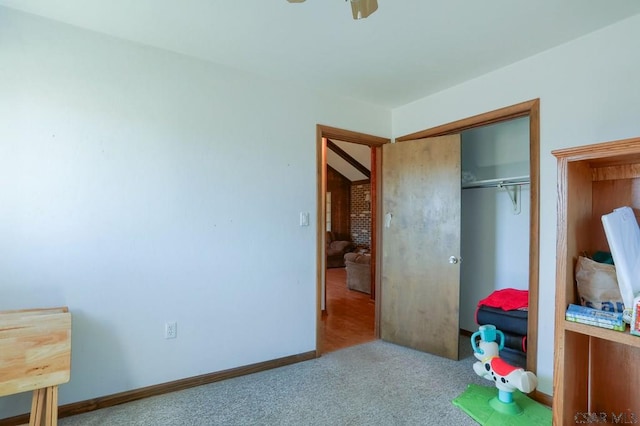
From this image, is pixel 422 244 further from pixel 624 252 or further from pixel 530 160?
pixel 624 252

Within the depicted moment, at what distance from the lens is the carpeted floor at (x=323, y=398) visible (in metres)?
1.94

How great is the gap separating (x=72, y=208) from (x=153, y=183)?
1.54ft

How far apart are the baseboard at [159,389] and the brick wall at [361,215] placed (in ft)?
19.9

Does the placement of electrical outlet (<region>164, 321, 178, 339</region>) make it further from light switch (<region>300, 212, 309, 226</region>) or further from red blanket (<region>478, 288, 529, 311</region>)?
red blanket (<region>478, 288, 529, 311</region>)

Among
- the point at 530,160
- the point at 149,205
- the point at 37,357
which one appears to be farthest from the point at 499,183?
the point at 37,357

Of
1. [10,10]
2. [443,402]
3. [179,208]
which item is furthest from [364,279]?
[10,10]

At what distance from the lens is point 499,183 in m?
3.04

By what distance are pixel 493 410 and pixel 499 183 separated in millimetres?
1892

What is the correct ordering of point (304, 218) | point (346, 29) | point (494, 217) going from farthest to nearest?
point (494, 217)
point (304, 218)
point (346, 29)

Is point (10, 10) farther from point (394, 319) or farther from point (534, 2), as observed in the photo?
point (394, 319)

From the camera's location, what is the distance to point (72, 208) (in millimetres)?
1970

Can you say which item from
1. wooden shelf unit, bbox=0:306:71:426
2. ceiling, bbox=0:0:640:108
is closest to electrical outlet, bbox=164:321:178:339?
wooden shelf unit, bbox=0:306:71:426

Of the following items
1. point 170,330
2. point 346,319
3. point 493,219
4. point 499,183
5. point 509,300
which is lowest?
point 346,319

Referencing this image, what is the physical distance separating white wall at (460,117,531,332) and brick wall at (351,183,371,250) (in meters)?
5.10
